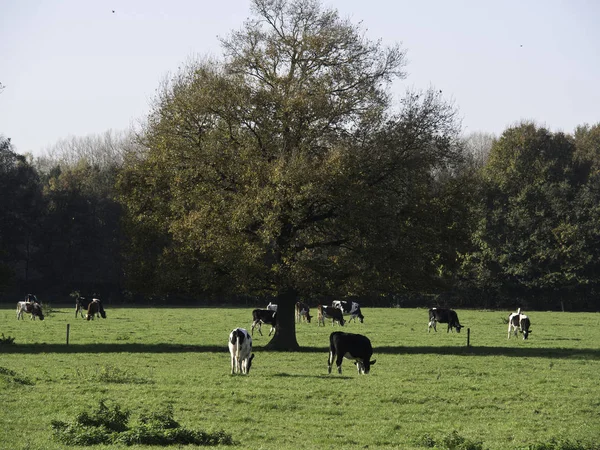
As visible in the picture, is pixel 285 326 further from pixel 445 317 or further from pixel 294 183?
pixel 445 317

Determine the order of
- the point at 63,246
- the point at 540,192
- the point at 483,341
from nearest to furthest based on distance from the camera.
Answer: the point at 483,341
the point at 540,192
the point at 63,246

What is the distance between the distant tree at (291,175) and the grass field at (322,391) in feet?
10.2

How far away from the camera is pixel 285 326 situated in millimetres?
34531

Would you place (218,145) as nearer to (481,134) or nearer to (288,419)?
(288,419)

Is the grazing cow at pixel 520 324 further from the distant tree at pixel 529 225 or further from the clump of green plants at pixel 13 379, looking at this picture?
the distant tree at pixel 529 225

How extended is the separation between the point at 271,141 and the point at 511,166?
45.3 meters

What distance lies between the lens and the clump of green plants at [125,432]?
14.5 m

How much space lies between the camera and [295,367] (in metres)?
27.2

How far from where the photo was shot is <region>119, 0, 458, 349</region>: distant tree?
103 feet

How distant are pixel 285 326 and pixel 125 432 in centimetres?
1982

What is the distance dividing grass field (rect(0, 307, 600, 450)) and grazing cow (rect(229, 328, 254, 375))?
641 mm

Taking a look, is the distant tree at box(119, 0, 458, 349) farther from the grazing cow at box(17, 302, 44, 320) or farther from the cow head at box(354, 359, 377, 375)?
the grazing cow at box(17, 302, 44, 320)

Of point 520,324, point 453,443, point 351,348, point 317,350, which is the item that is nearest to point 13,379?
point 351,348

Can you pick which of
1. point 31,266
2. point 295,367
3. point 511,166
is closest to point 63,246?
point 31,266
